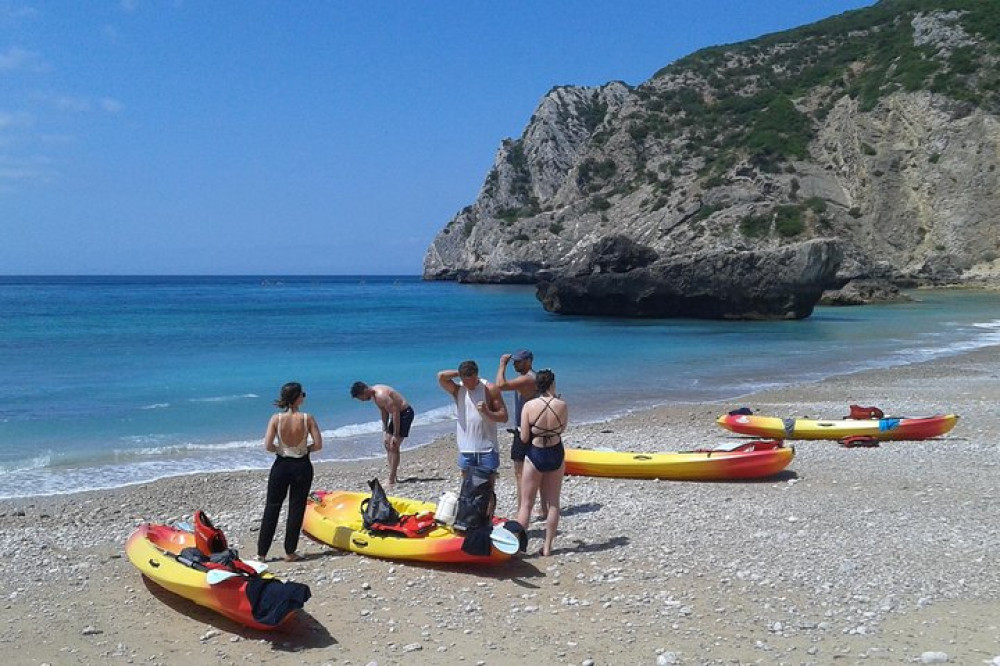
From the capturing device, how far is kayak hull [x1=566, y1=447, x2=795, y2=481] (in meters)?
11.3

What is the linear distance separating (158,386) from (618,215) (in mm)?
68794

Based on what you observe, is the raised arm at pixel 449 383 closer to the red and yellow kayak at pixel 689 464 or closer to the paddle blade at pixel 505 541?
the paddle blade at pixel 505 541

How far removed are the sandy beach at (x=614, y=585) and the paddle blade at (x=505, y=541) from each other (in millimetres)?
283

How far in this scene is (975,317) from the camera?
4538cm

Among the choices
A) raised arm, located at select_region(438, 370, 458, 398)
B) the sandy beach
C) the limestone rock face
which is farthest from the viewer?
the limestone rock face

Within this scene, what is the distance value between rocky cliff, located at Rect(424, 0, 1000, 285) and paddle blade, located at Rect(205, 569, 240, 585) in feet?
174

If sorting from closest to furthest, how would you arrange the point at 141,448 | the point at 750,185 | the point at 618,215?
1. the point at 141,448
2. the point at 750,185
3. the point at 618,215

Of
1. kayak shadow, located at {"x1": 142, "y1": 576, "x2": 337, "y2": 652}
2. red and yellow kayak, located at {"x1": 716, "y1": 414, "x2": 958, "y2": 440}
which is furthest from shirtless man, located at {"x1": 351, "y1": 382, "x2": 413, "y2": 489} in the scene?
red and yellow kayak, located at {"x1": 716, "y1": 414, "x2": 958, "y2": 440}

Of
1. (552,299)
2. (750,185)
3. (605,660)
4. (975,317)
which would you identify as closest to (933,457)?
(605,660)

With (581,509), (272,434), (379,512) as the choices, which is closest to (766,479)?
(581,509)

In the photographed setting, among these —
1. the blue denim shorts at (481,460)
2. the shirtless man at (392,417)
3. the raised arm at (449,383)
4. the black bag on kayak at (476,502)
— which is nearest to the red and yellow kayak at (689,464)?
the shirtless man at (392,417)

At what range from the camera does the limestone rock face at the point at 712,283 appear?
47344mm

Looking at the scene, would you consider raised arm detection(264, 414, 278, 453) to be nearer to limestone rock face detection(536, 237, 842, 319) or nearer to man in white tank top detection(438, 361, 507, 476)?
man in white tank top detection(438, 361, 507, 476)

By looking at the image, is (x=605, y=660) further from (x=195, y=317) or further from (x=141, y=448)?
(x=195, y=317)
